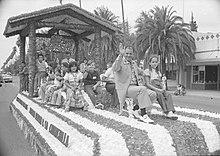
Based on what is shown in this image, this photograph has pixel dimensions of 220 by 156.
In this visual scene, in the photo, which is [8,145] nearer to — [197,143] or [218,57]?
[197,143]

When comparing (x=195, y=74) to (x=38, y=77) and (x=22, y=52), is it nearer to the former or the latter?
(x=22, y=52)

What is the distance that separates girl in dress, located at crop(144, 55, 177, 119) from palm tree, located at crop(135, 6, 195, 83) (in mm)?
16464

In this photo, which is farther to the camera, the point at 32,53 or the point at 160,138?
the point at 32,53

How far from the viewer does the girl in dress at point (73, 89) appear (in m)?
6.54

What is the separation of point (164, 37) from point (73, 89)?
16762mm

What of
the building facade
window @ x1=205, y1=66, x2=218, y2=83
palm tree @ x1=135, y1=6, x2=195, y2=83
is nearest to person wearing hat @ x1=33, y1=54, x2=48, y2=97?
palm tree @ x1=135, y1=6, x2=195, y2=83

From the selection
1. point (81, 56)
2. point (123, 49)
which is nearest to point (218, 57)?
point (81, 56)

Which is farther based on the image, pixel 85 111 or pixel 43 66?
pixel 43 66

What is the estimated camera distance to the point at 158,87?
5.43m

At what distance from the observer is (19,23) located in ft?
30.1

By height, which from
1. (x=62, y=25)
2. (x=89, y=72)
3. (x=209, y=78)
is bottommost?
(x=209, y=78)

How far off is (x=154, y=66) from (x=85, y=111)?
6.25 feet

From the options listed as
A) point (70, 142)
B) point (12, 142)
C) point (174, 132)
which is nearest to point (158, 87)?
point (174, 132)

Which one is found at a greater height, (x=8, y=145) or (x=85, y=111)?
(x=85, y=111)
